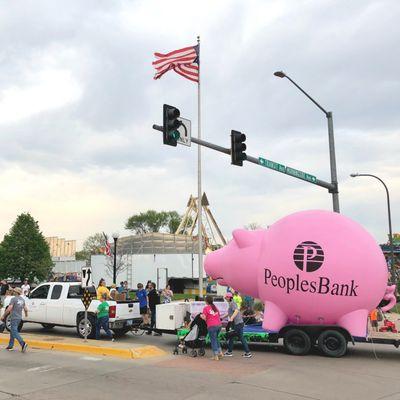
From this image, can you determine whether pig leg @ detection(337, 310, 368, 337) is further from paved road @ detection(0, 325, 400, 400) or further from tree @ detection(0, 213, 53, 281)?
tree @ detection(0, 213, 53, 281)

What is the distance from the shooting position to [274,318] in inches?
477

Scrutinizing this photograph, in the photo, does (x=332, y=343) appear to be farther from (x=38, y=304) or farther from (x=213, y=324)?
(x=38, y=304)

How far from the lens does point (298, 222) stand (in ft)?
40.1

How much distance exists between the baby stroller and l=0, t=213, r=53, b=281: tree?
49.9 meters

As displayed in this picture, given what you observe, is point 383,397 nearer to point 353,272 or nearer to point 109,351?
point 353,272

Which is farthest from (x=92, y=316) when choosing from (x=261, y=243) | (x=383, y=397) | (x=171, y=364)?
(x=383, y=397)

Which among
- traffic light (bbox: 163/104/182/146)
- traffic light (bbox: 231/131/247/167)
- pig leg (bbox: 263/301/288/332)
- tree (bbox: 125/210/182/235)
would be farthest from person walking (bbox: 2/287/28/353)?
tree (bbox: 125/210/182/235)

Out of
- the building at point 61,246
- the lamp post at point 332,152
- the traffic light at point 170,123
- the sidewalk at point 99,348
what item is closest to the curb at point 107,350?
the sidewalk at point 99,348

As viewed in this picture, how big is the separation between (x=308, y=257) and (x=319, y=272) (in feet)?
1.41

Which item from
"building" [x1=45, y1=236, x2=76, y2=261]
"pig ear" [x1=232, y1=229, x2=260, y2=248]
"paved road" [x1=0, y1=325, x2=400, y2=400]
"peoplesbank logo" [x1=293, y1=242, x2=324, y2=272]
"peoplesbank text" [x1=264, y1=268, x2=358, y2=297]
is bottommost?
"paved road" [x1=0, y1=325, x2=400, y2=400]

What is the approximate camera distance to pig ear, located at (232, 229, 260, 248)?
13.0m

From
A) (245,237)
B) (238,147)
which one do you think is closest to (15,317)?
(245,237)

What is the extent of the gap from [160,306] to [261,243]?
11.5ft

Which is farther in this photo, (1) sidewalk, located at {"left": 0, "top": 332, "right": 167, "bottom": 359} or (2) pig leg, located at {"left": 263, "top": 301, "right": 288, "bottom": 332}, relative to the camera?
(2) pig leg, located at {"left": 263, "top": 301, "right": 288, "bottom": 332}
